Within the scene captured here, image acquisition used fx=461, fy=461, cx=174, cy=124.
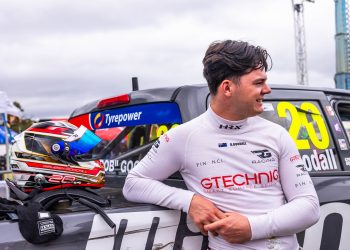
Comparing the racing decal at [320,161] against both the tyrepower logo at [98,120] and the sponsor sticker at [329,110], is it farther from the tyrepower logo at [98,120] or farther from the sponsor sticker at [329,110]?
the tyrepower logo at [98,120]

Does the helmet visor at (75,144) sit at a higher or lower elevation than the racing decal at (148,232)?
higher

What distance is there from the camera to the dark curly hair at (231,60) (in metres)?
1.77

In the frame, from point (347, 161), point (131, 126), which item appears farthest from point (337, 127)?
point (131, 126)

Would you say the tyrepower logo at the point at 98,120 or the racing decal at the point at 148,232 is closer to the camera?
the racing decal at the point at 148,232

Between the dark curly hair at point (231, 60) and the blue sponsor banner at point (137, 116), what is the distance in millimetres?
662

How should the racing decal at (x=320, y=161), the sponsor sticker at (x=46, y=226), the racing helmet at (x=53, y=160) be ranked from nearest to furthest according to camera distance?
1. the sponsor sticker at (x=46, y=226)
2. the racing helmet at (x=53, y=160)
3. the racing decal at (x=320, y=161)

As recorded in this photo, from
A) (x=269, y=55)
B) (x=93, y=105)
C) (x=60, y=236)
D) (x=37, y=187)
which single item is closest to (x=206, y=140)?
(x=269, y=55)

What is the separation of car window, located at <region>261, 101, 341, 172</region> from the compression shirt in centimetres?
80

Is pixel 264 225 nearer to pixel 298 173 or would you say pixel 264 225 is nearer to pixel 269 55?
pixel 298 173

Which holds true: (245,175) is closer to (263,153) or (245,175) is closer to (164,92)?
(263,153)

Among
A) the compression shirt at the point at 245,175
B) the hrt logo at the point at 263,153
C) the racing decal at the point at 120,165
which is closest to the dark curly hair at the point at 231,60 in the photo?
the compression shirt at the point at 245,175

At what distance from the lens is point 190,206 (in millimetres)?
1812

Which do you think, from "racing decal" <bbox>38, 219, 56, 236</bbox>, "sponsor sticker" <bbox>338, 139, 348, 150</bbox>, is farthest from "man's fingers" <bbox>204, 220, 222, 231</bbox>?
"sponsor sticker" <bbox>338, 139, 348, 150</bbox>

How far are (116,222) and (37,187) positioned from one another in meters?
0.53
